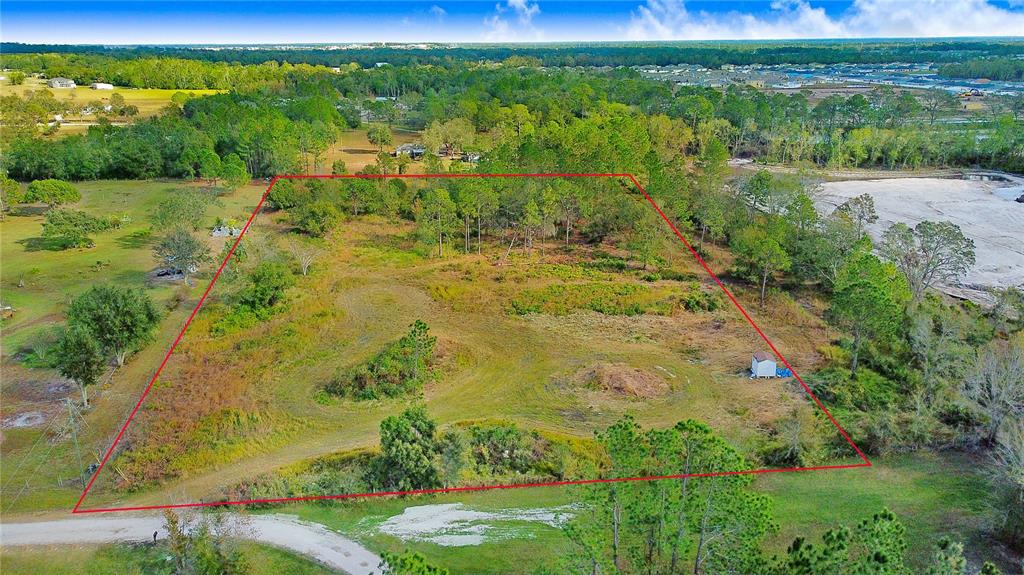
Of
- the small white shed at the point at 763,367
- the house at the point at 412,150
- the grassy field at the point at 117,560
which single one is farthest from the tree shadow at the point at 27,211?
the small white shed at the point at 763,367

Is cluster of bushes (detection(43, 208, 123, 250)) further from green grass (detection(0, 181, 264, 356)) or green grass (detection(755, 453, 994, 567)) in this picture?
green grass (detection(755, 453, 994, 567))

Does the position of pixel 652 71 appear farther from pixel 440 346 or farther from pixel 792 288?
pixel 440 346

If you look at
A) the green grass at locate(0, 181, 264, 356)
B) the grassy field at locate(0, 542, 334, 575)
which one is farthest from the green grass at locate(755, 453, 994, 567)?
the green grass at locate(0, 181, 264, 356)

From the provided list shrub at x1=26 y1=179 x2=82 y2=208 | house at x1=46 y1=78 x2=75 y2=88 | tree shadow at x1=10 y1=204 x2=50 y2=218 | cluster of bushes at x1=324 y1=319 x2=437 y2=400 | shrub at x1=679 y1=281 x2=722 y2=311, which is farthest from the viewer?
house at x1=46 y1=78 x2=75 y2=88

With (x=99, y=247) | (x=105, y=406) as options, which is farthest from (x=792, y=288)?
(x=99, y=247)

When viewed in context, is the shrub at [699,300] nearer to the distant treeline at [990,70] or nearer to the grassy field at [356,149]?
the grassy field at [356,149]

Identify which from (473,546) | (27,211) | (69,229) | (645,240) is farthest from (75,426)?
(27,211)
